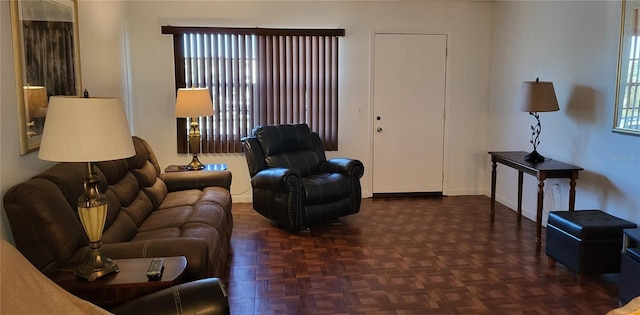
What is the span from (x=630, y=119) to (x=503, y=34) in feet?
7.28

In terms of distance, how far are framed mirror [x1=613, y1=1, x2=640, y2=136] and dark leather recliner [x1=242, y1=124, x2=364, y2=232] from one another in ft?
7.00

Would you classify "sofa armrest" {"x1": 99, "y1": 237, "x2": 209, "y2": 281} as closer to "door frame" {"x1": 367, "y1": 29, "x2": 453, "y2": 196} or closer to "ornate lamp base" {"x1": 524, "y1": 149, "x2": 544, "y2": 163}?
"ornate lamp base" {"x1": 524, "y1": 149, "x2": 544, "y2": 163}

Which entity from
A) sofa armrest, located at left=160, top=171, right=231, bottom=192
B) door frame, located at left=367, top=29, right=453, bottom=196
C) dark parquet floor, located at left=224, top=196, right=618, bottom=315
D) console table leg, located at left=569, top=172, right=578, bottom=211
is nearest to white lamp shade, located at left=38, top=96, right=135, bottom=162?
dark parquet floor, located at left=224, top=196, right=618, bottom=315

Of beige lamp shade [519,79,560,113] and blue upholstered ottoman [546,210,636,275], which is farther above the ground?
beige lamp shade [519,79,560,113]

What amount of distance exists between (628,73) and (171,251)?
10.9ft

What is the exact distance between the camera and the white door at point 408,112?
566 cm

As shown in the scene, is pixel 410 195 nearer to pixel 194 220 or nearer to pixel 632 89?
pixel 632 89

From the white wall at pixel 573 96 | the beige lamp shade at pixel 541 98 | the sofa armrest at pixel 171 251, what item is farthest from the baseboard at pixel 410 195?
the sofa armrest at pixel 171 251

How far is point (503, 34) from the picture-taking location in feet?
18.1

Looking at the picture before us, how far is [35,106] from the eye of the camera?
2656 mm

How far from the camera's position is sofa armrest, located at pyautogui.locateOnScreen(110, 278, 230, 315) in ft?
5.86

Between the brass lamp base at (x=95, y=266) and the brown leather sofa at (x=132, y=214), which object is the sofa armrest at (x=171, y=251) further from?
the brass lamp base at (x=95, y=266)

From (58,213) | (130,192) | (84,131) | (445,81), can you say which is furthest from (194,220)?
(445,81)

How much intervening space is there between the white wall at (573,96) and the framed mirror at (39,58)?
383 cm
